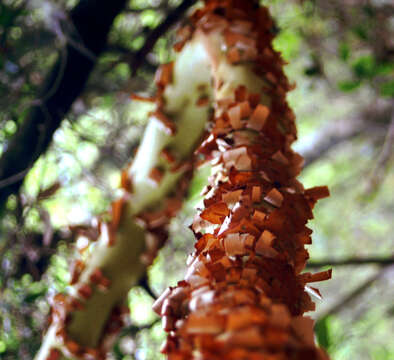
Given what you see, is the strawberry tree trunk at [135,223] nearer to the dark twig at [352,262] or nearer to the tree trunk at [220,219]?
the tree trunk at [220,219]

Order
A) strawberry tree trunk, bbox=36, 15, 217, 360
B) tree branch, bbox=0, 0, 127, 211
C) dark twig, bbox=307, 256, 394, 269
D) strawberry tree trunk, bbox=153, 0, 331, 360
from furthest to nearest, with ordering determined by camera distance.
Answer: dark twig, bbox=307, 256, 394, 269, tree branch, bbox=0, 0, 127, 211, strawberry tree trunk, bbox=36, 15, 217, 360, strawberry tree trunk, bbox=153, 0, 331, 360

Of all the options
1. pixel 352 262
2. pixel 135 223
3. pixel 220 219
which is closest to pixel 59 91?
pixel 135 223

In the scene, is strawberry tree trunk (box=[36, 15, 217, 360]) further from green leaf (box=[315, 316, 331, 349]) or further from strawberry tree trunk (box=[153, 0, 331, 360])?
green leaf (box=[315, 316, 331, 349])

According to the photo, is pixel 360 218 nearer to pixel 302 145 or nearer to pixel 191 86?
pixel 302 145

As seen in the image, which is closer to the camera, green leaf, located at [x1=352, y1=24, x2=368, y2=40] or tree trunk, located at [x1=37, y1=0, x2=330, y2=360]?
tree trunk, located at [x1=37, y1=0, x2=330, y2=360]

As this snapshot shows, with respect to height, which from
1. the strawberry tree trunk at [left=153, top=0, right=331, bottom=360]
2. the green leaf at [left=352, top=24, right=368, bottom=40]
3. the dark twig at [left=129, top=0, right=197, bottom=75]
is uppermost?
the strawberry tree trunk at [left=153, top=0, right=331, bottom=360]

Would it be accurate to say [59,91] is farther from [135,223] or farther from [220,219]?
[220,219]

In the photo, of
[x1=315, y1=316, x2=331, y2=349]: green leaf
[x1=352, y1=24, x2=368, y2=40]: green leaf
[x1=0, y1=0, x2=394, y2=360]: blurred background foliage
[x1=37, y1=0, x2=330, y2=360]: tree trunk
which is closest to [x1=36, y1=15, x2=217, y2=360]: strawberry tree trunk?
[x1=37, y1=0, x2=330, y2=360]: tree trunk
